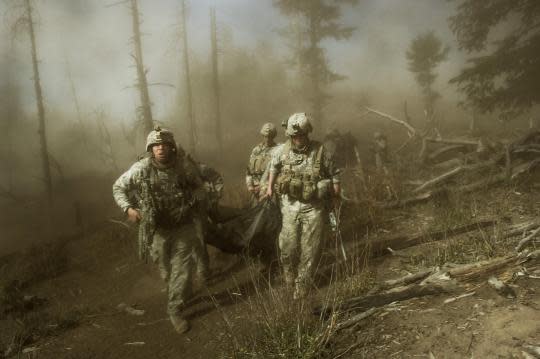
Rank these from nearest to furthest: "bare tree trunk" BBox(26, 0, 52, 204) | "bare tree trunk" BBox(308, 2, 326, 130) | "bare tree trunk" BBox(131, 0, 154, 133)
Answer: "bare tree trunk" BBox(131, 0, 154, 133)
"bare tree trunk" BBox(26, 0, 52, 204)
"bare tree trunk" BBox(308, 2, 326, 130)

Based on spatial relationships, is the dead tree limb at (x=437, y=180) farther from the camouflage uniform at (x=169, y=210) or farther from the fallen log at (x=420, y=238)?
the camouflage uniform at (x=169, y=210)

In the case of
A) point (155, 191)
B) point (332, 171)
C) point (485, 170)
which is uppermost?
point (332, 171)

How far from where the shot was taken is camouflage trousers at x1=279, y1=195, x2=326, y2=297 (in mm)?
4363

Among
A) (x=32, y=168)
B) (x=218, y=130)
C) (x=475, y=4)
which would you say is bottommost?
(x=32, y=168)

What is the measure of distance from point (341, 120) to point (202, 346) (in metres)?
31.3

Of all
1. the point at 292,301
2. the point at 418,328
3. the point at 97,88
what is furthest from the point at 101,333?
the point at 97,88

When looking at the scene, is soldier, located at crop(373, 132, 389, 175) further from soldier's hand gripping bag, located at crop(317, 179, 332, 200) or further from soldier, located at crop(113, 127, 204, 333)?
soldier, located at crop(113, 127, 204, 333)

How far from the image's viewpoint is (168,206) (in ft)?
13.6

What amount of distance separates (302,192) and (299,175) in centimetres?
22

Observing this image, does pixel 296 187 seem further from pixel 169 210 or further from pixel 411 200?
pixel 411 200

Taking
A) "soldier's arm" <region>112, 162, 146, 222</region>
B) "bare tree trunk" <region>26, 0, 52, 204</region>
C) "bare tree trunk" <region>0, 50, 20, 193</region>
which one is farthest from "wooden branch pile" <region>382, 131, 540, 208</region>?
"bare tree trunk" <region>0, 50, 20, 193</region>

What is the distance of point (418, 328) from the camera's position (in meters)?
2.77

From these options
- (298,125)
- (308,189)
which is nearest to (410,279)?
(308,189)

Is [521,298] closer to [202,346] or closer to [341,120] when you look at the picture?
[202,346]
